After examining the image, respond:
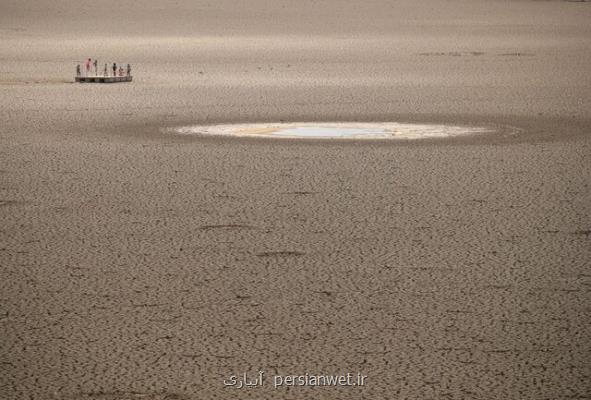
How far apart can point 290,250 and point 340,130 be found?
26.0ft

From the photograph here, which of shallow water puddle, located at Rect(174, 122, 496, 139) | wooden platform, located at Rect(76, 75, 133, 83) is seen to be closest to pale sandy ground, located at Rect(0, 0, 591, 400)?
shallow water puddle, located at Rect(174, 122, 496, 139)

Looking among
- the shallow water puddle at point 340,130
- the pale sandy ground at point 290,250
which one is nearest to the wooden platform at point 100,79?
the pale sandy ground at point 290,250

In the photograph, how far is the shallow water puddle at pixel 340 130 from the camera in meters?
15.7

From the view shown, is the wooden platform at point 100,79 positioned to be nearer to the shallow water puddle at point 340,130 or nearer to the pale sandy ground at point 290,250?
the pale sandy ground at point 290,250

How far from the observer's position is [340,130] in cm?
1639

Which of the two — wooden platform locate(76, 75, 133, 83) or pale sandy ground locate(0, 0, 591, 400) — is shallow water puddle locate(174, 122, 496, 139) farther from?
wooden platform locate(76, 75, 133, 83)

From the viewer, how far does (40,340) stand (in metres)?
6.42

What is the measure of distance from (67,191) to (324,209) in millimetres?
2316

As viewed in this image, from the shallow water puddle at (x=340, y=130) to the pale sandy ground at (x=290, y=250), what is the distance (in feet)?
2.17

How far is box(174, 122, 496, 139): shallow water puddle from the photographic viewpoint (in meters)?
15.7

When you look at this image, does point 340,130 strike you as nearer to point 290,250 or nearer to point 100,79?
point 290,250

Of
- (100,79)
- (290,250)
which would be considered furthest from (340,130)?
(100,79)

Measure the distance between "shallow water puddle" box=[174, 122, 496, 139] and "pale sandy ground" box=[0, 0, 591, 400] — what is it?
661 millimetres

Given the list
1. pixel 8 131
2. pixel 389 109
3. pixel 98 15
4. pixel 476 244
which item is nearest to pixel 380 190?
pixel 476 244
